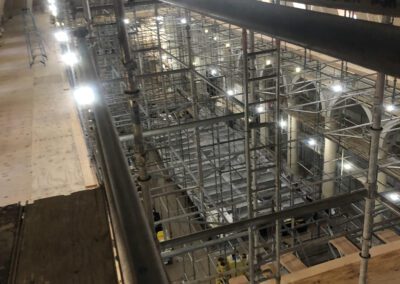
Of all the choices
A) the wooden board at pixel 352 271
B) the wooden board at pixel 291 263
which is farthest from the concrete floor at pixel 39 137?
the wooden board at pixel 352 271

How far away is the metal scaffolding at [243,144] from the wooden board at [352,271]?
0.22m

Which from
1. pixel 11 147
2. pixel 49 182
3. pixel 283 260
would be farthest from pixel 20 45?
pixel 283 260

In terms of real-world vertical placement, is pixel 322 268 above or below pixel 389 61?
below

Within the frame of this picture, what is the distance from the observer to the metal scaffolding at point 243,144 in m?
2.54

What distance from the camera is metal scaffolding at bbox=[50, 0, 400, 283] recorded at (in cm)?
254

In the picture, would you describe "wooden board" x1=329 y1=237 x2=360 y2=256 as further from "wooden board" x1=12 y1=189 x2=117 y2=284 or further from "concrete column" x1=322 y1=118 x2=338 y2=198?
"concrete column" x1=322 y1=118 x2=338 y2=198

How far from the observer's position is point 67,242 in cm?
137

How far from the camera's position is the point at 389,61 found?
1.76 ft

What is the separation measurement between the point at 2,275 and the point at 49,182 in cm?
337

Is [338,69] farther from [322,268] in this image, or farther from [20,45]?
[20,45]

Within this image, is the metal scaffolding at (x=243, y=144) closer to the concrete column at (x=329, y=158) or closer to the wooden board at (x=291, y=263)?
the concrete column at (x=329, y=158)

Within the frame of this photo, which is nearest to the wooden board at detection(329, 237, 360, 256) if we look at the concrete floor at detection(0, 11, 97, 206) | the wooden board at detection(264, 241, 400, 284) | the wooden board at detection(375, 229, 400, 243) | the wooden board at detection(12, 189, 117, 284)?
the wooden board at detection(375, 229, 400, 243)

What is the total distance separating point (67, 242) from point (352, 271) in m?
2.91

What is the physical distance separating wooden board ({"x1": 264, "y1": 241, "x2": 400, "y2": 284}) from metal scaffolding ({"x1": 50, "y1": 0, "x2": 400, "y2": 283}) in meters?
0.22
